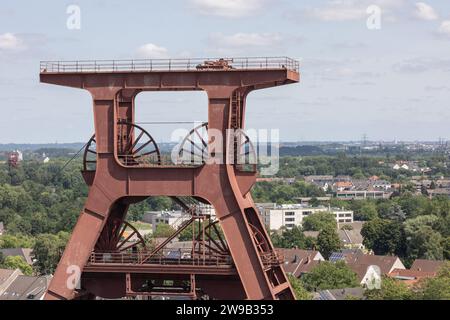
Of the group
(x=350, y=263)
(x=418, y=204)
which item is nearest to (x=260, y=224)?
(x=350, y=263)

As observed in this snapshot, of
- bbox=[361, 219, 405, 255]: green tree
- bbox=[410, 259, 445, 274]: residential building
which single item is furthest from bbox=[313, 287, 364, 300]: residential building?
bbox=[361, 219, 405, 255]: green tree

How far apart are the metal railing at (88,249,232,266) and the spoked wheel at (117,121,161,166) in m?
2.97

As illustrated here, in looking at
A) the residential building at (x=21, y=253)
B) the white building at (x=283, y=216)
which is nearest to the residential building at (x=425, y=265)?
the residential building at (x=21, y=253)

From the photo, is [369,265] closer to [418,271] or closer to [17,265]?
[418,271]

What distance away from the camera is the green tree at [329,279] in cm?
10206

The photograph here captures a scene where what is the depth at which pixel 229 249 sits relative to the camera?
36.3 m

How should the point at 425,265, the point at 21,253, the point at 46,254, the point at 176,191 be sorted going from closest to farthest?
the point at 176,191
the point at 425,265
the point at 46,254
the point at 21,253

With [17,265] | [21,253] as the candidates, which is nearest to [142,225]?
[21,253]

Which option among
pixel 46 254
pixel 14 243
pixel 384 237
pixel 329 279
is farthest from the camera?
pixel 14 243

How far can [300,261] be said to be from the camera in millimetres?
125375

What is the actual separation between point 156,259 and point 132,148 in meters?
3.70

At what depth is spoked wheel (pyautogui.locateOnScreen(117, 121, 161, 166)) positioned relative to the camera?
3759 cm
